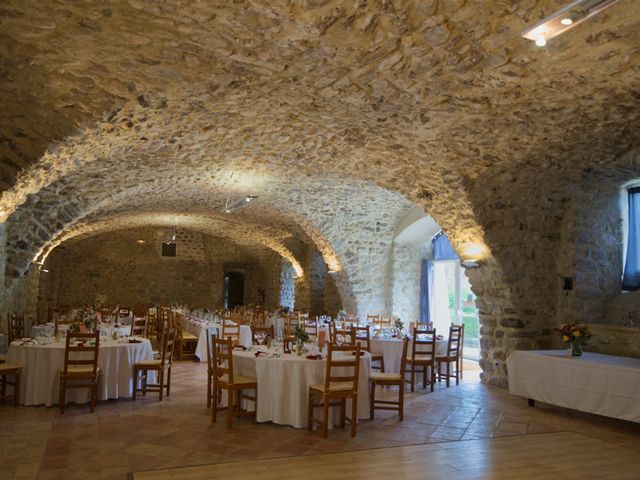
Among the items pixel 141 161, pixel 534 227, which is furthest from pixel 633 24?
pixel 141 161

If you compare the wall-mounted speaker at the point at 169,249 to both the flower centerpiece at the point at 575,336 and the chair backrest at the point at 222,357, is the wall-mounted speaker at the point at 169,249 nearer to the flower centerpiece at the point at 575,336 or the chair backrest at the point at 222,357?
the chair backrest at the point at 222,357

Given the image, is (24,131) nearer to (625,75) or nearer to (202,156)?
(202,156)

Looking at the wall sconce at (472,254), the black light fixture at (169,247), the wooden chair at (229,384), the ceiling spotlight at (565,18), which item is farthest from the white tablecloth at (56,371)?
the black light fixture at (169,247)

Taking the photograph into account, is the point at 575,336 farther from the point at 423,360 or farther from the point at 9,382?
the point at 9,382

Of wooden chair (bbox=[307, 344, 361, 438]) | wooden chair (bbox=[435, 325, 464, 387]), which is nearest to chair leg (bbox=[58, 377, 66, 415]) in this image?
wooden chair (bbox=[307, 344, 361, 438])

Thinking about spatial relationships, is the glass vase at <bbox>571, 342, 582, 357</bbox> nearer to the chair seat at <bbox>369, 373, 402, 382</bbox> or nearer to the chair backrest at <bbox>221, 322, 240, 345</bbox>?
the chair seat at <bbox>369, 373, 402, 382</bbox>

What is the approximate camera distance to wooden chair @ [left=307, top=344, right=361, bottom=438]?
5238 mm

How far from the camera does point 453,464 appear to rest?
450 cm

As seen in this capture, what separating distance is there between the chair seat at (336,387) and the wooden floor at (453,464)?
0.69m

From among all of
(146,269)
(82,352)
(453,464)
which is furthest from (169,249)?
(453,464)

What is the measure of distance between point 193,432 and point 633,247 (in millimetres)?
6810

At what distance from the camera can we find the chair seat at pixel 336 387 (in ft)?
17.4

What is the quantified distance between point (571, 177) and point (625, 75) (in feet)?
9.76

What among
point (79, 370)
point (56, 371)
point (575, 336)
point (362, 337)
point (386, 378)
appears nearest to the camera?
point (386, 378)
